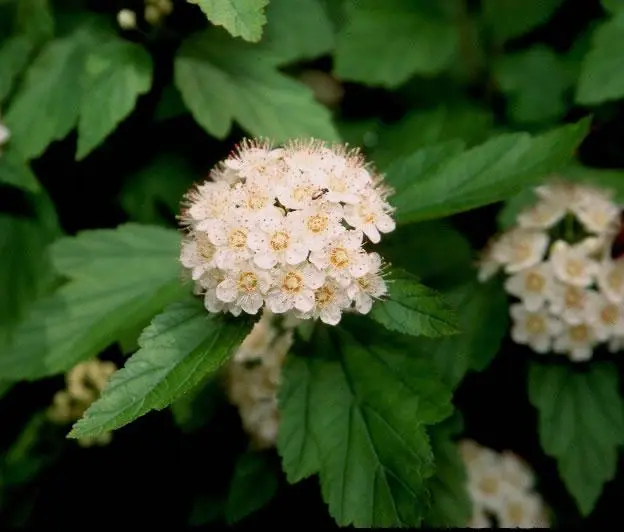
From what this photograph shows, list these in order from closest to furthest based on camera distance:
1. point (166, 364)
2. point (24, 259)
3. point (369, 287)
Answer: point (166, 364) → point (369, 287) → point (24, 259)

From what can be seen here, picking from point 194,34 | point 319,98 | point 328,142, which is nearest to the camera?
point 328,142

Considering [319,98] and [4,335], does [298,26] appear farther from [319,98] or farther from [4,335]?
[4,335]

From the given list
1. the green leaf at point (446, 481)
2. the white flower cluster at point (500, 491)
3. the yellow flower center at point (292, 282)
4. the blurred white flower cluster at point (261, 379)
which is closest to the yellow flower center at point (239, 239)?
the yellow flower center at point (292, 282)

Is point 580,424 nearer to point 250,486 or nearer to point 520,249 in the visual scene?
point 520,249

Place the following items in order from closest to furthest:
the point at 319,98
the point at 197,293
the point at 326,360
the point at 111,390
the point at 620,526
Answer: the point at 111,390 → the point at 197,293 → the point at 326,360 → the point at 620,526 → the point at 319,98

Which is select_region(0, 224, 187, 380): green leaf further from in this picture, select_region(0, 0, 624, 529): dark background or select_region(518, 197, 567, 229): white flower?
select_region(518, 197, 567, 229): white flower

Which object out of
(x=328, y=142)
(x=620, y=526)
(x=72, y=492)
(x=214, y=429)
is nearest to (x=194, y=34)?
(x=328, y=142)

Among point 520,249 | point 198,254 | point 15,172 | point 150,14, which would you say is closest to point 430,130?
point 520,249
